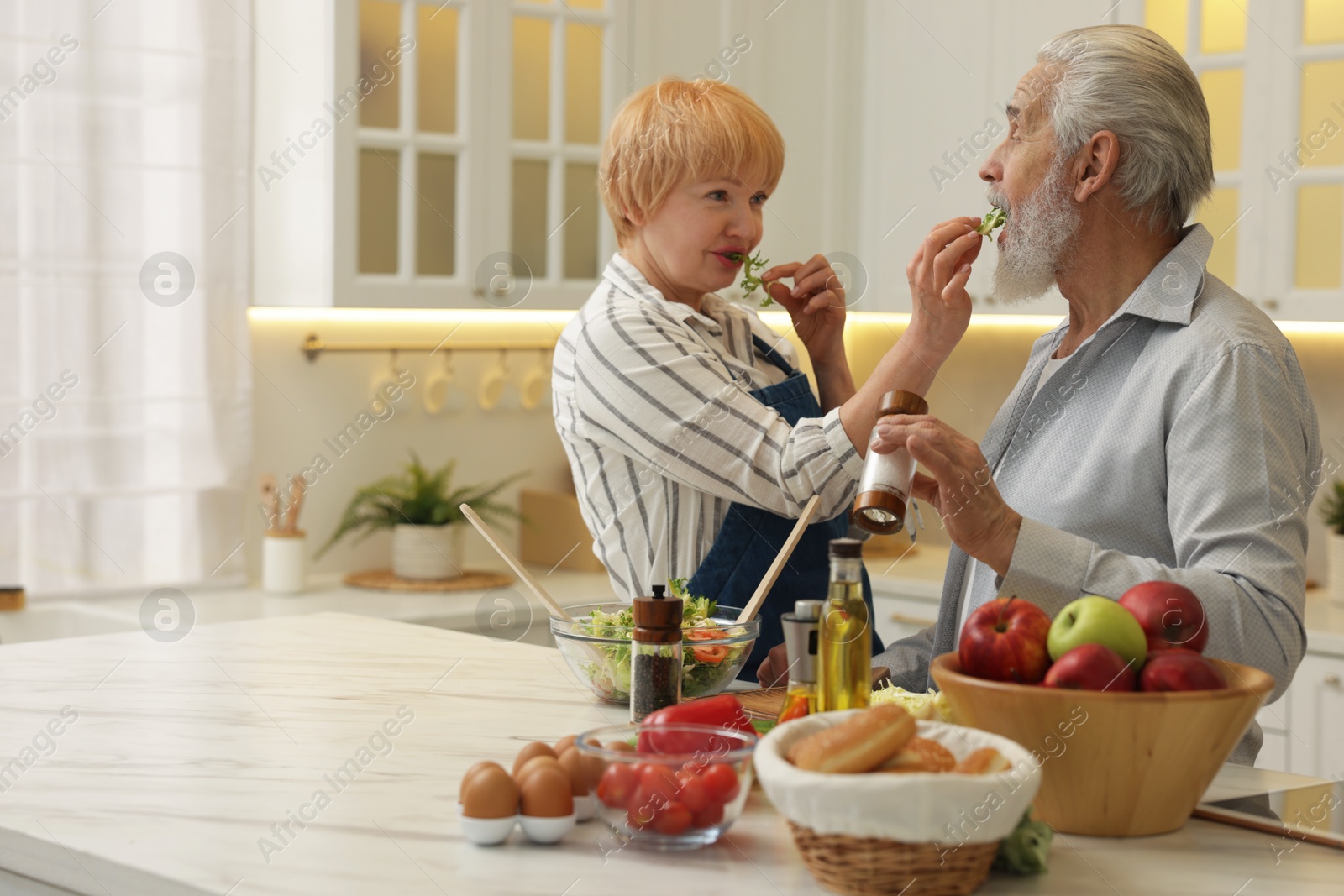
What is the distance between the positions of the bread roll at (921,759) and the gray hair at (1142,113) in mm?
860

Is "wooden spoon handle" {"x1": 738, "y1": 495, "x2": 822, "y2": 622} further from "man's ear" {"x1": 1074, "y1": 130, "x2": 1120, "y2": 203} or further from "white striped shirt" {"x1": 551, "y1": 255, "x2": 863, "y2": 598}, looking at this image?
"man's ear" {"x1": 1074, "y1": 130, "x2": 1120, "y2": 203}

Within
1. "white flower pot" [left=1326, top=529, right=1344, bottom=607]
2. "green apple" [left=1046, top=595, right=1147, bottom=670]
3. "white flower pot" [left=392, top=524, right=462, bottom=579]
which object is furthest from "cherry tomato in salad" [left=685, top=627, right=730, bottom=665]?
"white flower pot" [left=1326, top=529, right=1344, bottom=607]

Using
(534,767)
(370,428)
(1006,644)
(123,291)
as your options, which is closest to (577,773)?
(534,767)

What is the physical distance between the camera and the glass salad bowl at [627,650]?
5.08 ft

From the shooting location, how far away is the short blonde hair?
6.18 ft

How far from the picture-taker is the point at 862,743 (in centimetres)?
105

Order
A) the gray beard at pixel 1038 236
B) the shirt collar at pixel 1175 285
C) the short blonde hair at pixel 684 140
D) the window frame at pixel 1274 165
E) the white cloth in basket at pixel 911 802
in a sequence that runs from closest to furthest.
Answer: the white cloth in basket at pixel 911 802, the shirt collar at pixel 1175 285, the gray beard at pixel 1038 236, the short blonde hair at pixel 684 140, the window frame at pixel 1274 165

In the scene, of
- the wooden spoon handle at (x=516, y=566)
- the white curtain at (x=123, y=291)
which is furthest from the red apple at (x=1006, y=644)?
the white curtain at (x=123, y=291)

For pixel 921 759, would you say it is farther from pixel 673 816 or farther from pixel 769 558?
pixel 769 558

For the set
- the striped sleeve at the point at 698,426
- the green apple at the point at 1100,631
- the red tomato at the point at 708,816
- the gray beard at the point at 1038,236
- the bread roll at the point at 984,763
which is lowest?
the red tomato at the point at 708,816

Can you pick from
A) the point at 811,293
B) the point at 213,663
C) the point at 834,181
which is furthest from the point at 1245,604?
the point at 834,181

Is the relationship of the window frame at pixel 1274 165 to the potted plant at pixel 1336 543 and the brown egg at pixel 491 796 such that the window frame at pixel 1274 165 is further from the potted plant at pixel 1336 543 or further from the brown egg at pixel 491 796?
the brown egg at pixel 491 796

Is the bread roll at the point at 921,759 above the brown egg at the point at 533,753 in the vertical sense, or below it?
above

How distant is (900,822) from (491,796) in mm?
321
